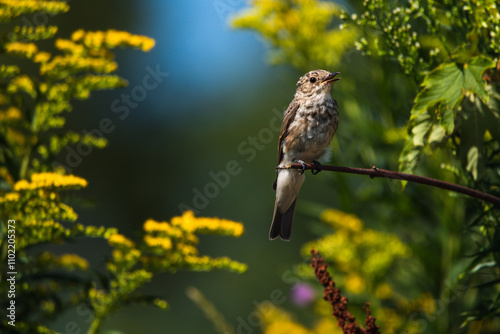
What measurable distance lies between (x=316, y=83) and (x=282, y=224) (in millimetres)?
690

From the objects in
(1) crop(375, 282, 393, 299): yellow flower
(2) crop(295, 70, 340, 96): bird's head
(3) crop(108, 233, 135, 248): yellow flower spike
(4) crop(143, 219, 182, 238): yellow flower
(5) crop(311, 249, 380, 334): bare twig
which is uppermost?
(2) crop(295, 70, 340, 96): bird's head

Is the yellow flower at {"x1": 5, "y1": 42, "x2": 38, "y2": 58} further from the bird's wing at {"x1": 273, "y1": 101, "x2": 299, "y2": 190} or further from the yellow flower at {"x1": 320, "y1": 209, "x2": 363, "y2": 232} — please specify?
the yellow flower at {"x1": 320, "y1": 209, "x2": 363, "y2": 232}

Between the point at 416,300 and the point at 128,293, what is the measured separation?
4.49ft

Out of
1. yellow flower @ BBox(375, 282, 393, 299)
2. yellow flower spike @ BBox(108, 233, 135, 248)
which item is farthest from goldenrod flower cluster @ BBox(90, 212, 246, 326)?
yellow flower @ BBox(375, 282, 393, 299)

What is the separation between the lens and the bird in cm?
278

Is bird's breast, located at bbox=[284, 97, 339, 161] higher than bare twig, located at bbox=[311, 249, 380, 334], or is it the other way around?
bird's breast, located at bbox=[284, 97, 339, 161]

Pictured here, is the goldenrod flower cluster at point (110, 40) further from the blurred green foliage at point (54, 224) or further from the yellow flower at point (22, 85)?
the yellow flower at point (22, 85)

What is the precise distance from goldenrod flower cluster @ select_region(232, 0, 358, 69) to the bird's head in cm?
26

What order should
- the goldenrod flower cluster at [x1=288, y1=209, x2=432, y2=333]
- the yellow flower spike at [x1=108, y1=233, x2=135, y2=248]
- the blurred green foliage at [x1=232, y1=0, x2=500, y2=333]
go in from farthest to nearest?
the goldenrod flower cluster at [x1=288, y1=209, x2=432, y2=333] → the yellow flower spike at [x1=108, y1=233, x2=135, y2=248] → the blurred green foliage at [x1=232, y1=0, x2=500, y2=333]

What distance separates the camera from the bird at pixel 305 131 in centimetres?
278

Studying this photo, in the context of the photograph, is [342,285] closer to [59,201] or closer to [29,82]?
[59,201]

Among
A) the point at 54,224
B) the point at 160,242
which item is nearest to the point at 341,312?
the point at 160,242

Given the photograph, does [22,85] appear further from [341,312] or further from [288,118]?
[341,312]

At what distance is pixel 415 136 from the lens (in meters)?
1.89
